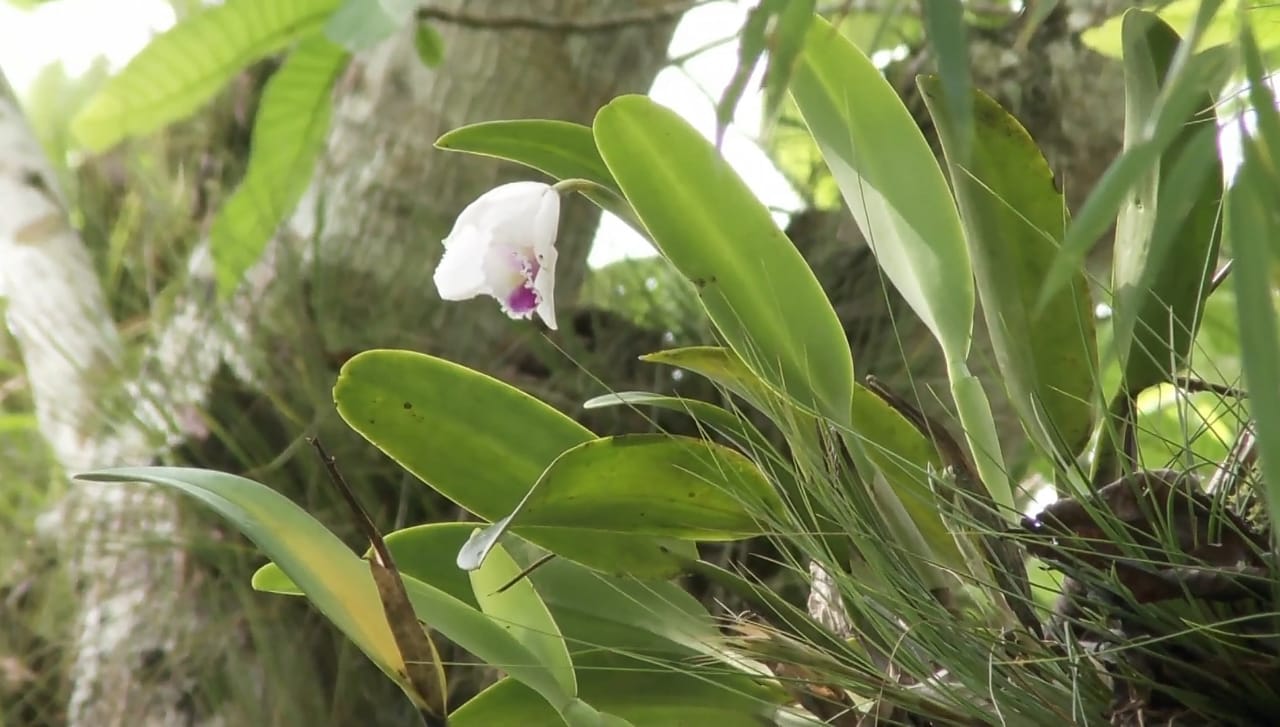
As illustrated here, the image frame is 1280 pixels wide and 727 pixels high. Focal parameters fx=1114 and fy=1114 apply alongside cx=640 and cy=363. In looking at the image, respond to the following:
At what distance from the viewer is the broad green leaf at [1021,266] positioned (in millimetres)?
450

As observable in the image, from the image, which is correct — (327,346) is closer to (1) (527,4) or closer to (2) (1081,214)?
(1) (527,4)

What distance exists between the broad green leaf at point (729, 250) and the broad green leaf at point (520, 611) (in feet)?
0.40

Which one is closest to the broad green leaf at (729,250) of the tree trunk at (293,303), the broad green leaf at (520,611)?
the broad green leaf at (520,611)

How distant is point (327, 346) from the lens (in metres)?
0.82

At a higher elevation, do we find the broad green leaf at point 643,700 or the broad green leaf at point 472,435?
the broad green leaf at point 472,435

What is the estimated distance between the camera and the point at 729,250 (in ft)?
1.44

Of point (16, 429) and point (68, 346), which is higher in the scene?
point (68, 346)

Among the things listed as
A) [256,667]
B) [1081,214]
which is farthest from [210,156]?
[1081,214]

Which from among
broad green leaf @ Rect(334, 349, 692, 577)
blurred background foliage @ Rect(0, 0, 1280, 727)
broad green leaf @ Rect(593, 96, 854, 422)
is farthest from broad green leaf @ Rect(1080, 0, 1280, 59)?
broad green leaf @ Rect(334, 349, 692, 577)

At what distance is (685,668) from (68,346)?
0.64 m

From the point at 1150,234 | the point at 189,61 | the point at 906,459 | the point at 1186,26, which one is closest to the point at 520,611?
the point at 906,459

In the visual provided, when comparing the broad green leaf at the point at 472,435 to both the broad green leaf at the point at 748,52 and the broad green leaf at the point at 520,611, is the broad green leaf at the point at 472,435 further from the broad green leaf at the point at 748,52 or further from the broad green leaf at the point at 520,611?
the broad green leaf at the point at 748,52

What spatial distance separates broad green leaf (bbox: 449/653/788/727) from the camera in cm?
45

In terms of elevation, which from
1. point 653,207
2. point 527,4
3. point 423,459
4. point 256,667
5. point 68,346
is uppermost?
point 527,4
